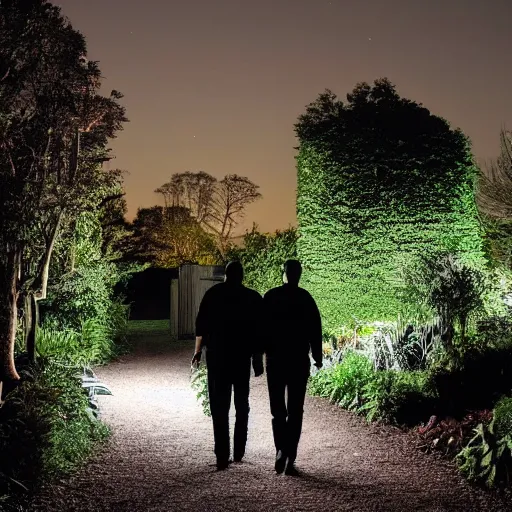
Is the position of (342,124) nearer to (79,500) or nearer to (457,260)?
(457,260)

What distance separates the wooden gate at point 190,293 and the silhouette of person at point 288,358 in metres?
11.4

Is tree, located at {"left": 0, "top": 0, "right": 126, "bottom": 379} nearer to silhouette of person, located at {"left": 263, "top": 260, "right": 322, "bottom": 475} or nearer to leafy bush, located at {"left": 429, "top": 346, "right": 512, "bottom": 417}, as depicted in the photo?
silhouette of person, located at {"left": 263, "top": 260, "right": 322, "bottom": 475}

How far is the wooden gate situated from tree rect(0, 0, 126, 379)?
25.3 feet

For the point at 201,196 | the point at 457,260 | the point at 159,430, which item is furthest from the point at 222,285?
the point at 201,196

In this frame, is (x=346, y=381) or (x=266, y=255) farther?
(x=266, y=255)

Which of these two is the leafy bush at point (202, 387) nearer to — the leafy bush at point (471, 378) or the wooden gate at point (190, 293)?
the leafy bush at point (471, 378)

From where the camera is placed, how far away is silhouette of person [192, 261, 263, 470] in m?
5.50

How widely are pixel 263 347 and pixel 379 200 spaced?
26.4 feet

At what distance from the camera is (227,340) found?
5.50 metres

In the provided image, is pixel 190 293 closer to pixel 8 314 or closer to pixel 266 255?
pixel 266 255

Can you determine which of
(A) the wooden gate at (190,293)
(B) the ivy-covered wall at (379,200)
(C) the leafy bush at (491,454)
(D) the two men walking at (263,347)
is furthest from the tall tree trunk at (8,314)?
(A) the wooden gate at (190,293)

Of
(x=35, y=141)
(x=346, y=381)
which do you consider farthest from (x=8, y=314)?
(x=346, y=381)

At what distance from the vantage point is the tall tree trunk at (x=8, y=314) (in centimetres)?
776

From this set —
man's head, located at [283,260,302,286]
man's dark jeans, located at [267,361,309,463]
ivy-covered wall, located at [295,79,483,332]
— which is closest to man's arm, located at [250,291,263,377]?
man's dark jeans, located at [267,361,309,463]
